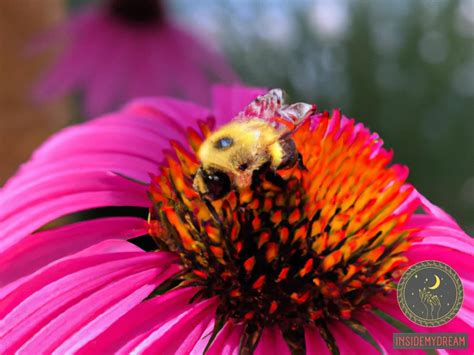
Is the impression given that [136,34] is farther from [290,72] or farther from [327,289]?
[327,289]

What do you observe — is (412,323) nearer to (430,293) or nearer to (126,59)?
(430,293)

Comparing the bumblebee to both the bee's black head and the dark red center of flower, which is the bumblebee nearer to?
the bee's black head

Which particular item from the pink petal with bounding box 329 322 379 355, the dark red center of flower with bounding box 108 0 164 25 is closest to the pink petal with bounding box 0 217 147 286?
the pink petal with bounding box 329 322 379 355

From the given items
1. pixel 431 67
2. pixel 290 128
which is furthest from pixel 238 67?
pixel 290 128

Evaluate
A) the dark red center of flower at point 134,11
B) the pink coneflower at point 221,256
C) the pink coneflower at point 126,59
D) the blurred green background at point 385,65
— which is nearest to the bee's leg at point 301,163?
the pink coneflower at point 221,256

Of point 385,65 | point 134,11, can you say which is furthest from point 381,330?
point 134,11
